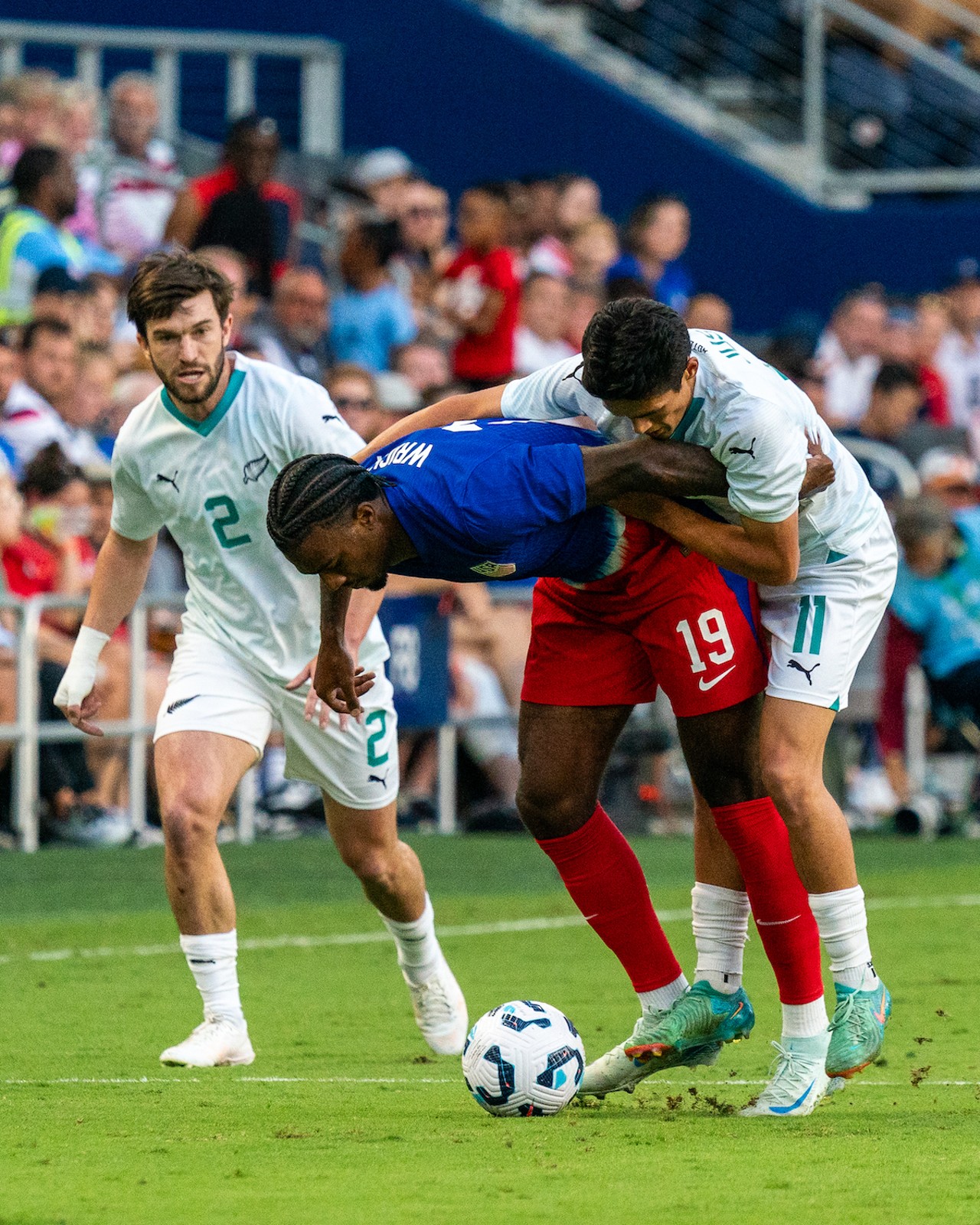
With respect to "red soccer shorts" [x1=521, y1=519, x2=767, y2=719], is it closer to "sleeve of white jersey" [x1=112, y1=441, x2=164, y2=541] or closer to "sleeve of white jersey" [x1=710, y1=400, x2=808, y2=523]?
"sleeve of white jersey" [x1=710, y1=400, x2=808, y2=523]

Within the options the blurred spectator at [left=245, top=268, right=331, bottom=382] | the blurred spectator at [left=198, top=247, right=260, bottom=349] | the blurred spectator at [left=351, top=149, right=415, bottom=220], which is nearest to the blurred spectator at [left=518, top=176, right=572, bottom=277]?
the blurred spectator at [left=351, top=149, right=415, bottom=220]

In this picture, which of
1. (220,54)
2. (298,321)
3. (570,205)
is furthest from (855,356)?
(220,54)

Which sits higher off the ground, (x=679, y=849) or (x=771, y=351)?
(x=771, y=351)

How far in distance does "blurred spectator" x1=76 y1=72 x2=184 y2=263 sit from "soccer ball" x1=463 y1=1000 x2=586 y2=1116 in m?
10.4

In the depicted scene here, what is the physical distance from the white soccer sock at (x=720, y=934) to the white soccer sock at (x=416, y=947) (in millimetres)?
1176

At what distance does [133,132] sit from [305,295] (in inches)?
92.6

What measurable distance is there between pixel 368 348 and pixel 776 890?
10.0 m

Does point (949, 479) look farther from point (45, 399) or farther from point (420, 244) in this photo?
point (45, 399)

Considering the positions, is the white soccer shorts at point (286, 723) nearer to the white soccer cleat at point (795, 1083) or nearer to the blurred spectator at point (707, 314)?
the white soccer cleat at point (795, 1083)

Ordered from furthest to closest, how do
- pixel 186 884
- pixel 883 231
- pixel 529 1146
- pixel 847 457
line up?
pixel 883 231
pixel 186 884
pixel 847 457
pixel 529 1146

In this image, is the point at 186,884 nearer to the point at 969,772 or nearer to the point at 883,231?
the point at 969,772

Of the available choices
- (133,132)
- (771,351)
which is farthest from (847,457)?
(133,132)

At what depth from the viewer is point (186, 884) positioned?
639 centimetres

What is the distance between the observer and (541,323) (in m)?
15.2
